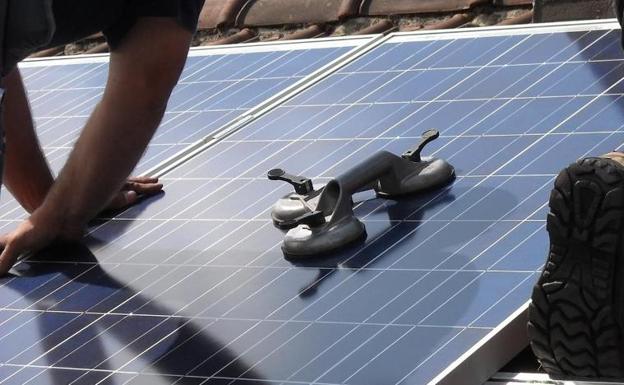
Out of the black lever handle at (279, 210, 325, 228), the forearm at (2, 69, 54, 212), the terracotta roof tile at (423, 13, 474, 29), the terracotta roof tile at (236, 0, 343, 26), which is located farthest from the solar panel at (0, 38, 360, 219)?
the black lever handle at (279, 210, 325, 228)

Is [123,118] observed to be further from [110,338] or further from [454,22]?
[454,22]

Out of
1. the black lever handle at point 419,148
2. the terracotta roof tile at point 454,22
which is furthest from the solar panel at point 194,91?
the black lever handle at point 419,148

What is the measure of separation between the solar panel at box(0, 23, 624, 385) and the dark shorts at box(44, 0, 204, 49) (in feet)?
1.59

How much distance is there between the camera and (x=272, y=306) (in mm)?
3521

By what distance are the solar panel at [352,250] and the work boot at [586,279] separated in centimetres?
17

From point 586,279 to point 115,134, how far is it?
145 centimetres

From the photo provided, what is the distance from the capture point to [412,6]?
19.4 feet

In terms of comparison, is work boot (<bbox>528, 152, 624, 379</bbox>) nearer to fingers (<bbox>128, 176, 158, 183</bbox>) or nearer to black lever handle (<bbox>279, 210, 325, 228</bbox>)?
black lever handle (<bbox>279, 210, 325, 228</bbox>)

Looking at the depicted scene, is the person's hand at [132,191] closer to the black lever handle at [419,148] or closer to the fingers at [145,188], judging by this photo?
the fingers at [145,188]

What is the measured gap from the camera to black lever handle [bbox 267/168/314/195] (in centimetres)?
390

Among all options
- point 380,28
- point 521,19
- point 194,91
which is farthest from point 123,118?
point 380,28

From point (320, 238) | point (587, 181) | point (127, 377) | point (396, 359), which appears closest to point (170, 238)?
point (320, 238)

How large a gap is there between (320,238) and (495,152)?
1.89ft

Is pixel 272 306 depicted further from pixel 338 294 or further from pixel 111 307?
pixel 111 307
